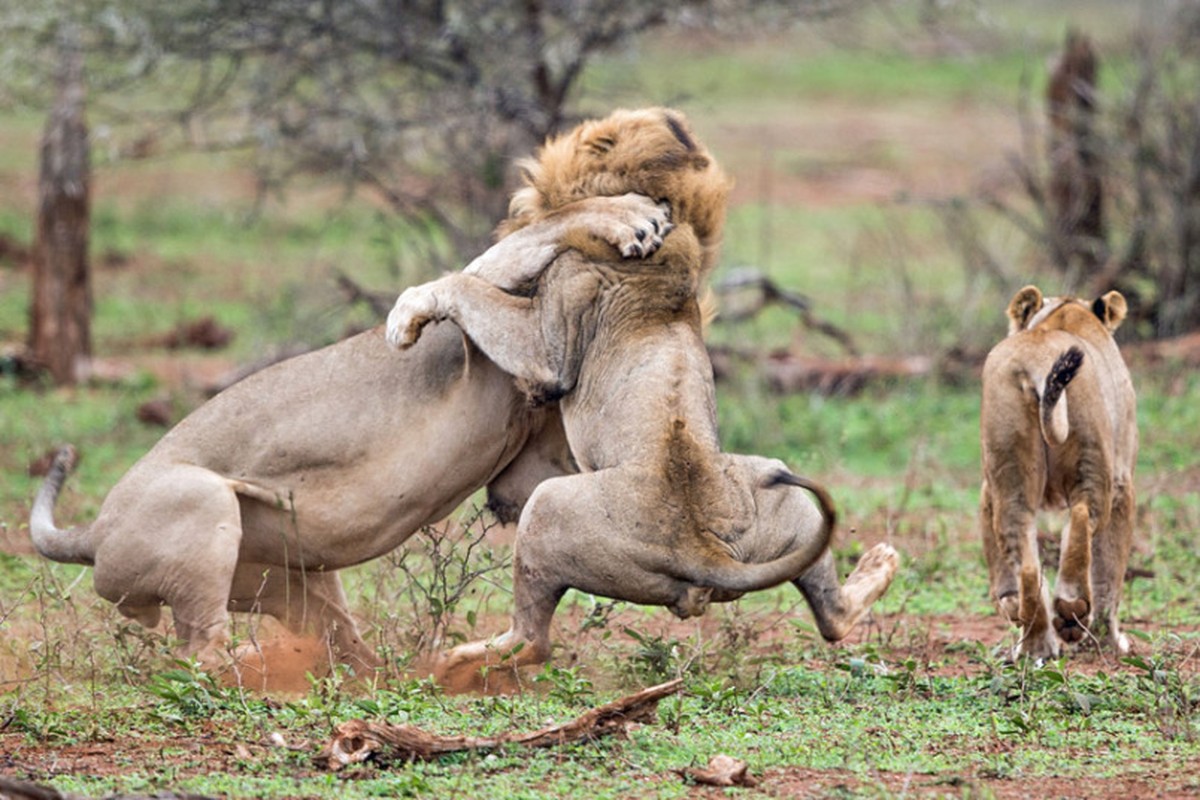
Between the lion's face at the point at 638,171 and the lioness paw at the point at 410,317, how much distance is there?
1.68 ft

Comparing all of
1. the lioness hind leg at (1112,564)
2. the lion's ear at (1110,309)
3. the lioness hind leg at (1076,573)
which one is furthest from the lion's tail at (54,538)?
the lion's ear at (1110,309)

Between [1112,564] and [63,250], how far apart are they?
8.19 metres

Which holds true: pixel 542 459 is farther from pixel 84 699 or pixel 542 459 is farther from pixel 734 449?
pixel 734 449

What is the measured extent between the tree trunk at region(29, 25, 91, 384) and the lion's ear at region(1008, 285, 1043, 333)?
7.06 metres

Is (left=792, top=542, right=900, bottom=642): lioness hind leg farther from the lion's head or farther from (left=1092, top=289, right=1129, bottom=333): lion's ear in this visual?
(left=1092, top=289, right=1129, bottom=333): lion's ear

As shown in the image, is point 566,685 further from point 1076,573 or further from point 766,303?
point 766,303

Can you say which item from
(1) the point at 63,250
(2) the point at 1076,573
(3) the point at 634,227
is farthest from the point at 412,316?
(1) the point at 63,250

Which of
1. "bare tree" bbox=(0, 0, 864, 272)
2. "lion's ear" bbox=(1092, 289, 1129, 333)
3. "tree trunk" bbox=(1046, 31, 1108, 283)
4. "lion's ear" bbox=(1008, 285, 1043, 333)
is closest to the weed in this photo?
"lion's ear" bbox=(1008, 285, 1043, 333)

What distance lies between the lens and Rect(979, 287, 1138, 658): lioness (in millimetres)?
5438

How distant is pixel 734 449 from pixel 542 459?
4209 millimetres

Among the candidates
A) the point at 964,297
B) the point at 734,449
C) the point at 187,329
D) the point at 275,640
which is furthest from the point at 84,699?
the point at 187,329

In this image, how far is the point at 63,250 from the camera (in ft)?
39.2

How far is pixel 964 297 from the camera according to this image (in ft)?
40.2

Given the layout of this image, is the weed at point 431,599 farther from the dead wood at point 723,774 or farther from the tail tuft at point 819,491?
the dead wood at point 723,774
